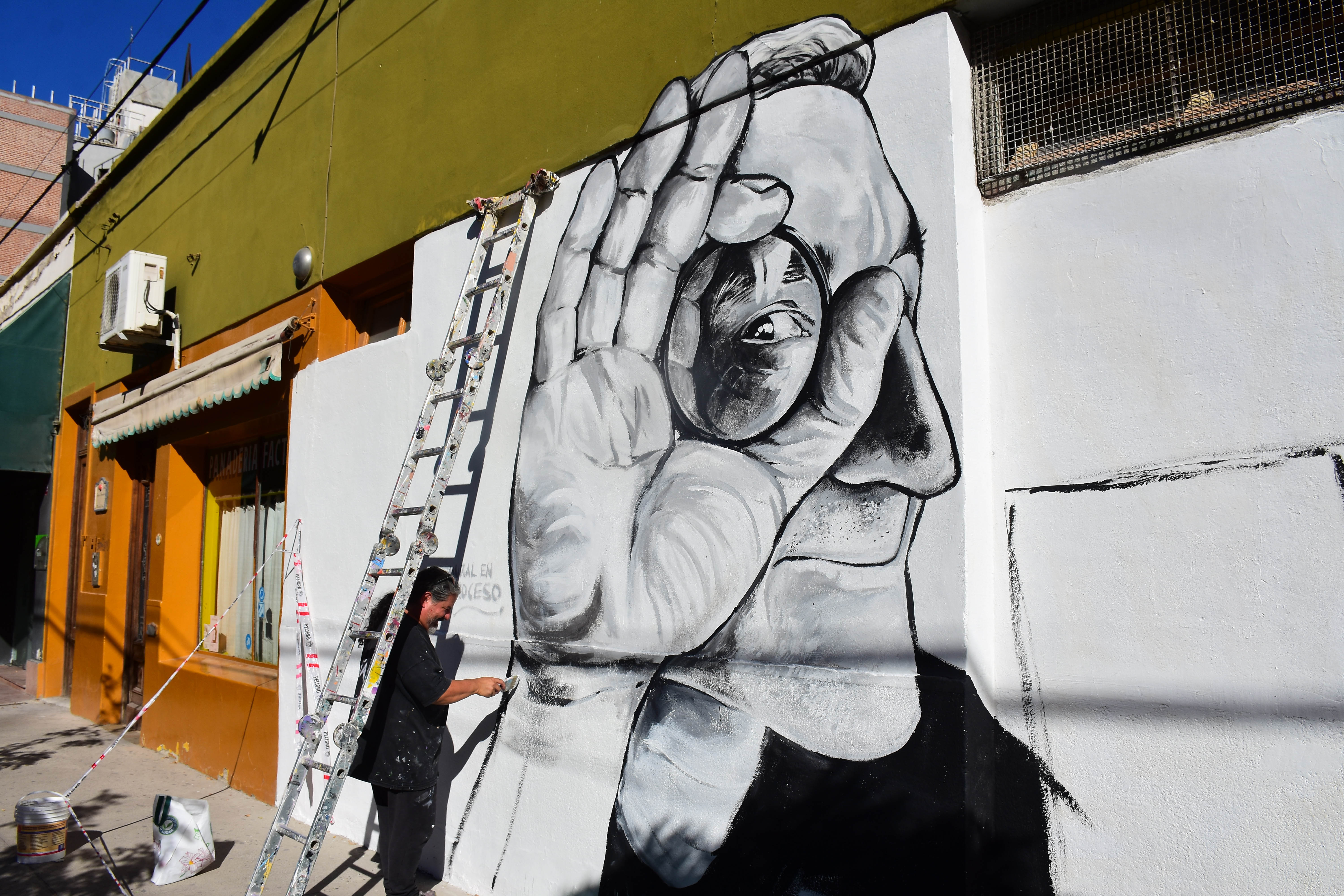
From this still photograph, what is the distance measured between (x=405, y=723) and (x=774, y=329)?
2393 mm

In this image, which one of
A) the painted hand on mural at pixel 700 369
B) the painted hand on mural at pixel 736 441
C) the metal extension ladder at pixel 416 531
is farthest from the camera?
the metal extension ladder at pixel 416 531

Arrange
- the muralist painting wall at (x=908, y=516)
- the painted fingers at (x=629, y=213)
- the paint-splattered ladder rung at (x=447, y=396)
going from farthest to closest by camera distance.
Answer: the paint-splattered ladder rung at (x=447, y=396), the painted fingers at (x=629, y=213), the muralist painting wall at (x=908, y=516)

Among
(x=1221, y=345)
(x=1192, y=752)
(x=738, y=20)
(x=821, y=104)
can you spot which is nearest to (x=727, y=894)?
(x=1192, y=752)

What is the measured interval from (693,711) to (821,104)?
252cm

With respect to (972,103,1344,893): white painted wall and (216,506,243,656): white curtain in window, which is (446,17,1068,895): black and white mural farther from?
(216,506,243,656): white curtain in window

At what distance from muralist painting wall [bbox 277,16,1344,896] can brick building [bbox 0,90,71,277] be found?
23.9m

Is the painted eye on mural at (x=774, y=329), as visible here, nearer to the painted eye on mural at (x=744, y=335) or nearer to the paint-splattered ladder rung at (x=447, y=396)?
the painted eye on mural at (x=744, y=335)

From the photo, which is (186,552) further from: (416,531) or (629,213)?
(629,213)

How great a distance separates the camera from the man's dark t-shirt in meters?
4.05

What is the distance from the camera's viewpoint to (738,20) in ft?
13.2

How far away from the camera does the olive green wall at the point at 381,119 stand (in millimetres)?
4469

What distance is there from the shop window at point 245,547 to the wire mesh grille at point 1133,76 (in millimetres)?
5646

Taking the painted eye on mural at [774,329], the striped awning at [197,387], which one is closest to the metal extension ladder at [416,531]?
the painted eye on mural at [774,329]

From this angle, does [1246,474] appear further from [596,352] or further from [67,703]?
[67,703]
